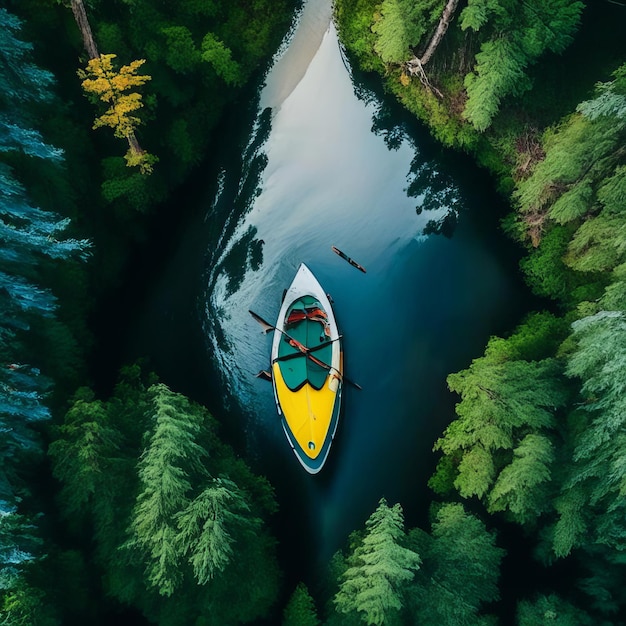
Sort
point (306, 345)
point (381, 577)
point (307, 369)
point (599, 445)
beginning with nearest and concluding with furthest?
point (381, 577)
point (599, 445)
point (307, 369)
point (306, 345)

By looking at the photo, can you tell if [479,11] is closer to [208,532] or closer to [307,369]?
[307,369]

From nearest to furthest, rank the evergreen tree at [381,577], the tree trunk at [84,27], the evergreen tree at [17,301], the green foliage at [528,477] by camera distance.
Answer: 1. the evergreen tree at [17,301]
2. the evergreen tree at [381,577]
3. the green foliage at [528,477]
4. the tree trunk at [84,27]

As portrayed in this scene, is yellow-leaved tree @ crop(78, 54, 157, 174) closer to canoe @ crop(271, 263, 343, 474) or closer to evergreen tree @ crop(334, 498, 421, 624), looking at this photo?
canoe @ crop(271, 263, 343, 474)

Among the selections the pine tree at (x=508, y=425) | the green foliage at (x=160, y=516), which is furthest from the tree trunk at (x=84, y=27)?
the pine tree at (x=508, y=425)

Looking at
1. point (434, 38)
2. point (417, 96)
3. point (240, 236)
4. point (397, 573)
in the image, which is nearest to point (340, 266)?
point (240, 236)

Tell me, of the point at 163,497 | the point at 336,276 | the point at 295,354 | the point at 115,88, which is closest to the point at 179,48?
the point at 115,88

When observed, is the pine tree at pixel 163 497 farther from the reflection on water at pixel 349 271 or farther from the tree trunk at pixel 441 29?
the tree trunk at pixel 441 29
